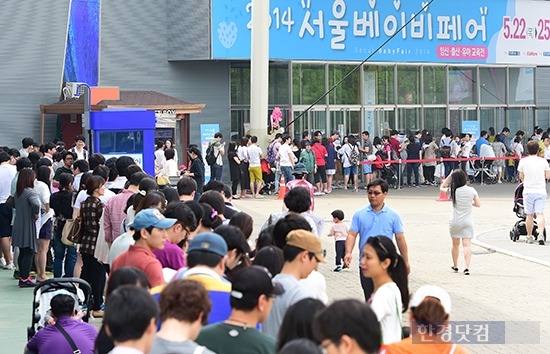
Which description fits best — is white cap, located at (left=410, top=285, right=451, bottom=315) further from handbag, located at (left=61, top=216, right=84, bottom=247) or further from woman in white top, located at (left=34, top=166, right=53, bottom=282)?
woman in white top, located at (left=34, top=166, right=53, bottom=282)

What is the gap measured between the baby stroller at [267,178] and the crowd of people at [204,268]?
42.4 ft

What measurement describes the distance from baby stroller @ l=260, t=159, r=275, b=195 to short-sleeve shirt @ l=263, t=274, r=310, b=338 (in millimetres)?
21101

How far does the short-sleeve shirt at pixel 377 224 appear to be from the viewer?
31.1 ft

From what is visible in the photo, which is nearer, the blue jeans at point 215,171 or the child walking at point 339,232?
the child walking at point 339,232

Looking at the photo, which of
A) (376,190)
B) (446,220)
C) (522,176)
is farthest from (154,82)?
(376,190)

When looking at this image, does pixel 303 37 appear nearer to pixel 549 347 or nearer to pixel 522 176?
pixel 522 176

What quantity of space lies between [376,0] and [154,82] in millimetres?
8344

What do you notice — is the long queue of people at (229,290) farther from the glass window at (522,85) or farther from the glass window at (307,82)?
the glass window at (522,85)

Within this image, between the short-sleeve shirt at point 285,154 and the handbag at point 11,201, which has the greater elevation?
the short-sleeve shirt at point 285,154

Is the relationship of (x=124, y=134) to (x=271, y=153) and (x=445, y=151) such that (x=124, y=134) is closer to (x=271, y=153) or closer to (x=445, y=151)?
(x=271, y=153)

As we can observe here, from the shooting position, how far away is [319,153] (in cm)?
2728

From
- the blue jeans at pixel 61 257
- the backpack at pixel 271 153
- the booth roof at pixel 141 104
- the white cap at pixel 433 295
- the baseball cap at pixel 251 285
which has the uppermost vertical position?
the booth roof at pixel 141 104

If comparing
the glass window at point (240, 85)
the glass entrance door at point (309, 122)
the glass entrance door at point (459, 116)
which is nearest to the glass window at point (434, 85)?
the glass entrance door at point (459, 116)

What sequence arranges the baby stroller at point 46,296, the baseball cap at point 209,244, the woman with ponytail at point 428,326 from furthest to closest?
the baby stroller at point 46,296, the baseball cap at point 209,244, the woman with ponytail at point 428,326
